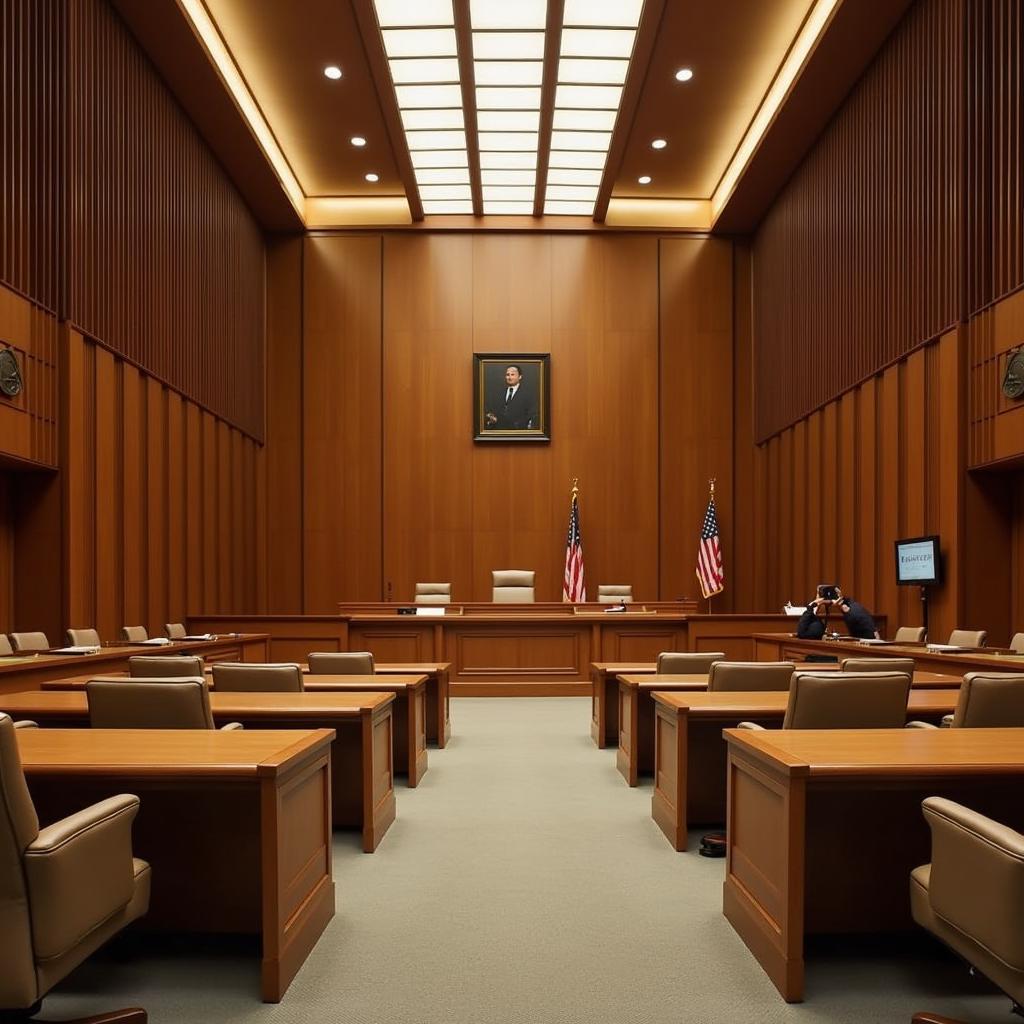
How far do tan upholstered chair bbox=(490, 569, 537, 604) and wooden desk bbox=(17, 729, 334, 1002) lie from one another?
8157 mm

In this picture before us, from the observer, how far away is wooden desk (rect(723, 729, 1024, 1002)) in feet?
8.36

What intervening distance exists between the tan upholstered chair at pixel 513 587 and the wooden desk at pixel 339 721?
6.62m

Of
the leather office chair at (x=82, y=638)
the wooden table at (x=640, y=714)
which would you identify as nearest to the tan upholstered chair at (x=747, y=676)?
the wooden table at (x=640, y=714)

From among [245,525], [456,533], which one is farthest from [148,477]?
[456,533]

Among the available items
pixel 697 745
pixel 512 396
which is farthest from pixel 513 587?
pixel 697 745

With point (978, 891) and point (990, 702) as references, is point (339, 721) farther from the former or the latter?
point (978, 891)

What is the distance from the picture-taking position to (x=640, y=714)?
5.55 m

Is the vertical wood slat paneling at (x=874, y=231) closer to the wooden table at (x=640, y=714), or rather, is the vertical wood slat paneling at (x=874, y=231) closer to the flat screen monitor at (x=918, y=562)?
the flat screen monitor at (x=918, y=562)

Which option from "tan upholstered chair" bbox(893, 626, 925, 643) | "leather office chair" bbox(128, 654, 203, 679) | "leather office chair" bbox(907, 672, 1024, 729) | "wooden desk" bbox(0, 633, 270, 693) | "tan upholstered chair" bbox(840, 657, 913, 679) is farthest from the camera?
"tan upholstered chair" bbox(893, 626, 925, 643)

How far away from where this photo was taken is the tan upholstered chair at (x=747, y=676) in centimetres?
462

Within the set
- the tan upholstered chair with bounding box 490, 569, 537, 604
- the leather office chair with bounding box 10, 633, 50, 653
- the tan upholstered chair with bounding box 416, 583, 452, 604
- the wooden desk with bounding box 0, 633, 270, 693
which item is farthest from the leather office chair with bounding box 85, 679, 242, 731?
the tan upholstered chair with bounding box 490, 569, 537, 604

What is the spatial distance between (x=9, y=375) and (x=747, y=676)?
5.81 metres

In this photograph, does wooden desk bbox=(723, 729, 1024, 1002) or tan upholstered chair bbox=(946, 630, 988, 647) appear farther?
tan upholstered chair bbox=(946, 630, 988, 647)

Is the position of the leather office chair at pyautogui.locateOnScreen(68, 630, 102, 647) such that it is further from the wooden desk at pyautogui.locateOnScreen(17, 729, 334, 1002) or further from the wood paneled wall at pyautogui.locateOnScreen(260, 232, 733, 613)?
the wood paneled wall at pyautogui.locateOnScreen(260, 232, 733, 613)
